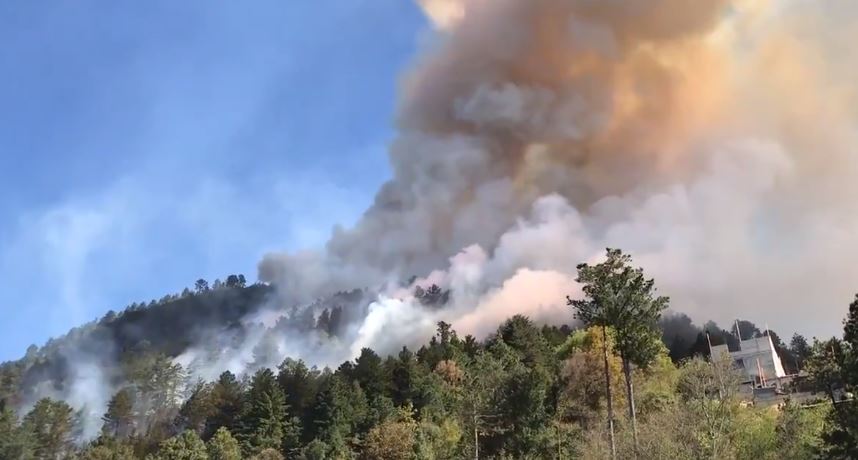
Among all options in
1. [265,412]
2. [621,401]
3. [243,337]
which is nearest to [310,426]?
[265,412]

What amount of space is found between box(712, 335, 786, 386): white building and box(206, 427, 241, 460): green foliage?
5262cm

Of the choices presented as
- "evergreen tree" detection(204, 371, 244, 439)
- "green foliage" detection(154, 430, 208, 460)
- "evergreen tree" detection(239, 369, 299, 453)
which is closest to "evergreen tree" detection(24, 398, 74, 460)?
"evergreen tree" detection(204, 371, 244, 439)

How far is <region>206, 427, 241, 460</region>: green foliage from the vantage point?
185 feet

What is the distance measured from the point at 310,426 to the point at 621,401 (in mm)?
29174

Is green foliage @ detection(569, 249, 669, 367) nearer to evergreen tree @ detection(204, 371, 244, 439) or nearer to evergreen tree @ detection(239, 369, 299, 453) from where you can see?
evergreen tree @ detection(239, 369, 299, 453)

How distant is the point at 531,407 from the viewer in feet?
135

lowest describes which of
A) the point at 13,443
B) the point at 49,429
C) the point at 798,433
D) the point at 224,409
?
the point at 798,433

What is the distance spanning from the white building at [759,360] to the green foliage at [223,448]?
52.6m

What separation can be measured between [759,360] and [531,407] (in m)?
53.0

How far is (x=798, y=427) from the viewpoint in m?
35.7

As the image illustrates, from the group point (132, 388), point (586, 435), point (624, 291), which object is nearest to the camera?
point (624, 291)

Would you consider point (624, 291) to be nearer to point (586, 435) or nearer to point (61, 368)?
point (586, 435)

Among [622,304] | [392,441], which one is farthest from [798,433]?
[392,441]

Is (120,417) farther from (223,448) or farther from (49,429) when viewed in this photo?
(223,448)
